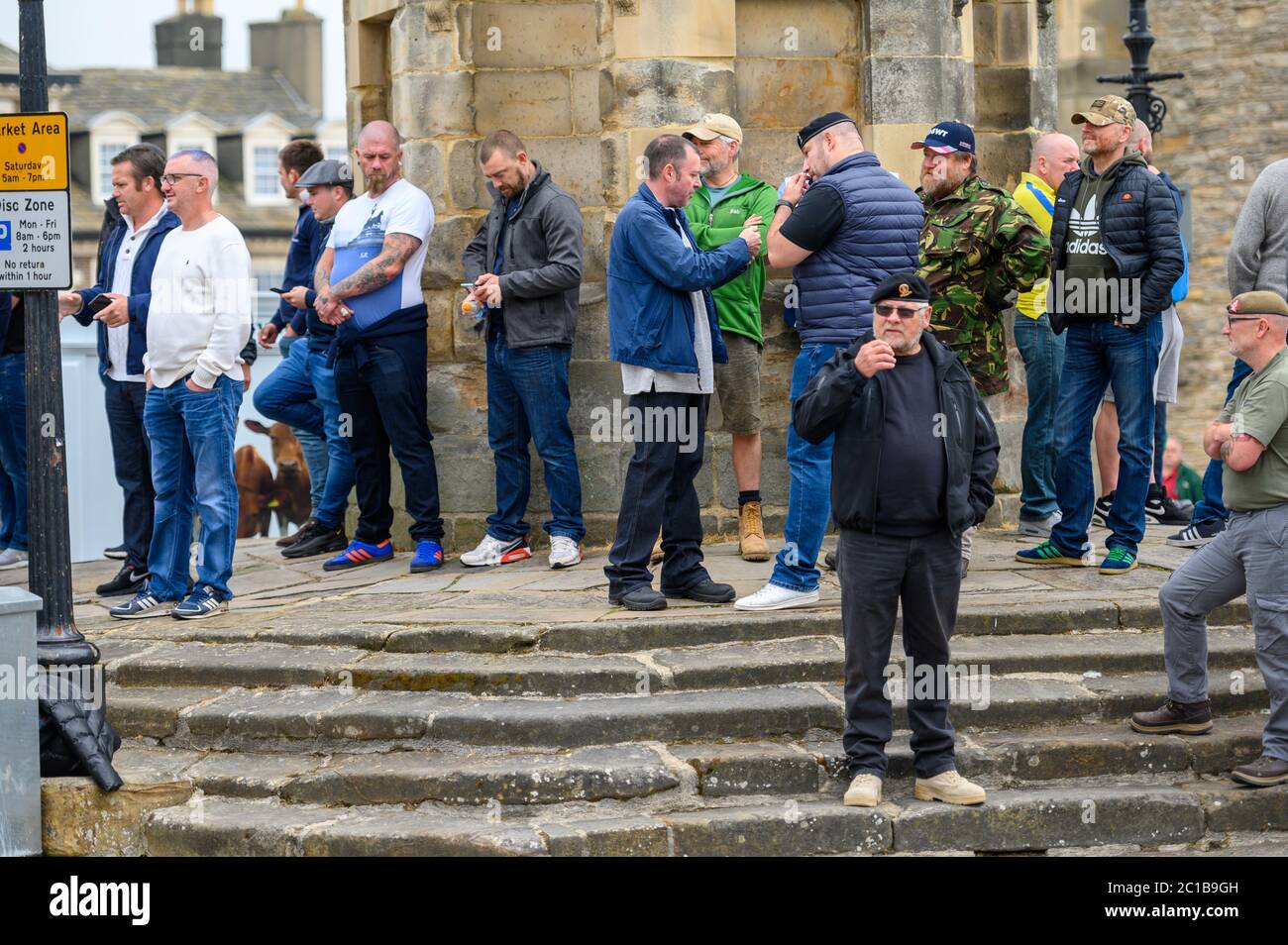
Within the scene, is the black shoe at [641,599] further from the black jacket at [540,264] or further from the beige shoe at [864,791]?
the beige shoe at [864,791]

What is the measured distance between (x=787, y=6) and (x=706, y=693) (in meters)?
4.21

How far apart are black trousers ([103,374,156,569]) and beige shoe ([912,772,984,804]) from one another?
4.74m

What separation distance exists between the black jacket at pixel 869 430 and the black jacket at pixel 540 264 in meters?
2.69

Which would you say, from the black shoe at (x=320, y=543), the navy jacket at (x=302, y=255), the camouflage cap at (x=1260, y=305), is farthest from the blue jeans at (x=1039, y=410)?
the navy jacket at (x=302, y=255)

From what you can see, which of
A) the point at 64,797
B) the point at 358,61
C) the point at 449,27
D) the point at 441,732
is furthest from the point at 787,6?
the point at 64,797

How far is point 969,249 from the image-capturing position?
824cm

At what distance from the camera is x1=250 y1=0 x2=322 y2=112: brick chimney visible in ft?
146

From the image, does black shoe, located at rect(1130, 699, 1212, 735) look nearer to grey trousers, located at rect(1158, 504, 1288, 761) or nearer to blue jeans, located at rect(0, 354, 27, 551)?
grey trousers, located at rect(1158, 504, 1288, 761)

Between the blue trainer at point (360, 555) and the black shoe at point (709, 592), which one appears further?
the blue trainer at point (360, 555)

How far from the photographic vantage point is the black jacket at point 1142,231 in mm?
8180

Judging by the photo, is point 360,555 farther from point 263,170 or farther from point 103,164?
point 103,164

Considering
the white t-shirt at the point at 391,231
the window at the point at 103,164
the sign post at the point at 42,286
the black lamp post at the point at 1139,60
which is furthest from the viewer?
the window at the point at 103,164

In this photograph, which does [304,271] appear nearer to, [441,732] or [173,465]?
[173,465]

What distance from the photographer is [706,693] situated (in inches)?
280
